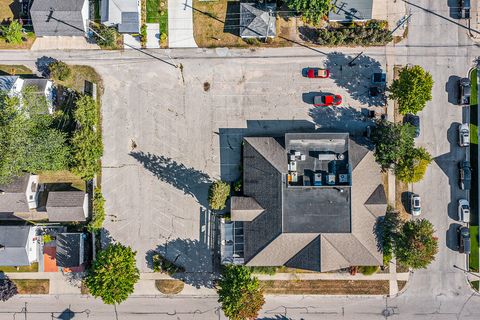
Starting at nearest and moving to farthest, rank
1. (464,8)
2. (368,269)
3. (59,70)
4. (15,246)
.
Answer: (15,246), (368,269), (464,8), (59,70)

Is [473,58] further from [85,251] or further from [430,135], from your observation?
[85,251]

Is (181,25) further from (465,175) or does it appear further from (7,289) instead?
(465,175)

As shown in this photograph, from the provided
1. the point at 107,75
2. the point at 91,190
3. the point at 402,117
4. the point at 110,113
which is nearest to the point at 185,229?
the point at 91,190

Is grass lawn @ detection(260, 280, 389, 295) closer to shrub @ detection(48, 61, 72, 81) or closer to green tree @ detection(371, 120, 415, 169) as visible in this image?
green tree @ detection(371, 120, 415, 169)

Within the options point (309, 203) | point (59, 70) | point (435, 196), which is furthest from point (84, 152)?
point (435, 196)

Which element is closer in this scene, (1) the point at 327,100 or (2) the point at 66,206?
(2) the point at 66,206

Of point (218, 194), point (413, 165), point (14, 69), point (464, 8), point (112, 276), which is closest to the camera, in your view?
point (112, 276)

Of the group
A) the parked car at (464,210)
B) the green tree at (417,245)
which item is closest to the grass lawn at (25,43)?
the green tree at (417,245)
